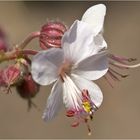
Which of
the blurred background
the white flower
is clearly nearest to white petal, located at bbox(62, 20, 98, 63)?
the white flower

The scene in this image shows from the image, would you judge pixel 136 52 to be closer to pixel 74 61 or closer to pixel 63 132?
pixel 63 132

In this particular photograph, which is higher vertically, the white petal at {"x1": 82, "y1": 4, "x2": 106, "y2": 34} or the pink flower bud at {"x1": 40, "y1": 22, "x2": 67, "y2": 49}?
the white petal at {"x1": 82, "y1": 4, "x2": 106, "y2": 34}

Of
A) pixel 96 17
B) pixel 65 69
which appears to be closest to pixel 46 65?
pixel 65 69

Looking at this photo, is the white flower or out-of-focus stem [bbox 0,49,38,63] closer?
the white flower

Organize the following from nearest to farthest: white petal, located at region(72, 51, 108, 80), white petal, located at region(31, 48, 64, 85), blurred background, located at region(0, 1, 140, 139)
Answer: white petal, located at region(31, 48, 64, 85), white petal, located at region(72, 51, 108, 80), blurred background, located at region(0, 1, 140, 139)

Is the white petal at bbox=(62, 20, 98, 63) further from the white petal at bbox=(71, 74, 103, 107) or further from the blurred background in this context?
the blurred background

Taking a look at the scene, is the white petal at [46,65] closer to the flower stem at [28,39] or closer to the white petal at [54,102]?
the white petal at [54,102]

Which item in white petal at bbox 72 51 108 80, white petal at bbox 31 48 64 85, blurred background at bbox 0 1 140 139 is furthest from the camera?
blurred background at bbox 0 1 140 139
